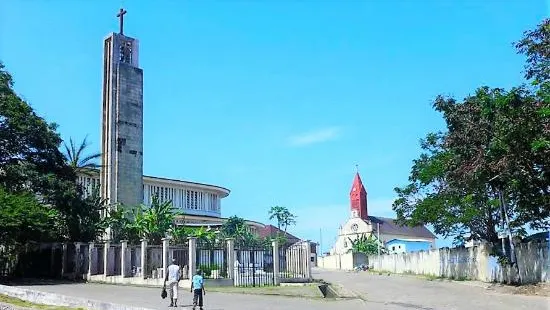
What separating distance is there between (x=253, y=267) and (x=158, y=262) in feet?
13.7

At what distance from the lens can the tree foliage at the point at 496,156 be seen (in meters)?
20.0

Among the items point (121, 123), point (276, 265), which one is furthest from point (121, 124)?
point (276, 265)

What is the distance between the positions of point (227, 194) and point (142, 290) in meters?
39.1

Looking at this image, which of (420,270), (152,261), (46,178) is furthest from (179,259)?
(420,270)

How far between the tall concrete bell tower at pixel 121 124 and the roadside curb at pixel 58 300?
54.1 feet

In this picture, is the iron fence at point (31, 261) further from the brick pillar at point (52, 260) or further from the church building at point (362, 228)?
the church building at point (362, 228)

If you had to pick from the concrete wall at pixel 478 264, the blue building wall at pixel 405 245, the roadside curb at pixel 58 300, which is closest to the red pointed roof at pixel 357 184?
the blue building wall at pixel 405 245

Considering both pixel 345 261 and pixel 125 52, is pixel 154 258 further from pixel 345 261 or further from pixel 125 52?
pixel 345 261

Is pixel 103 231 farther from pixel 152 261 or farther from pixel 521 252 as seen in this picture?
pixel 521 252

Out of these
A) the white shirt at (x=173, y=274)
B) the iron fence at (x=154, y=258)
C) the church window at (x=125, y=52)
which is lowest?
the white shirt at (x=173, y=274)

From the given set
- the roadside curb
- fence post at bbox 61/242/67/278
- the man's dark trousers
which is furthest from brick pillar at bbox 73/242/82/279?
the man's dark trousers

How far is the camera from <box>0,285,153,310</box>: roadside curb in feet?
45.7

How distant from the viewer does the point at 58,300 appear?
16.4 metres

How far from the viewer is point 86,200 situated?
108ft
